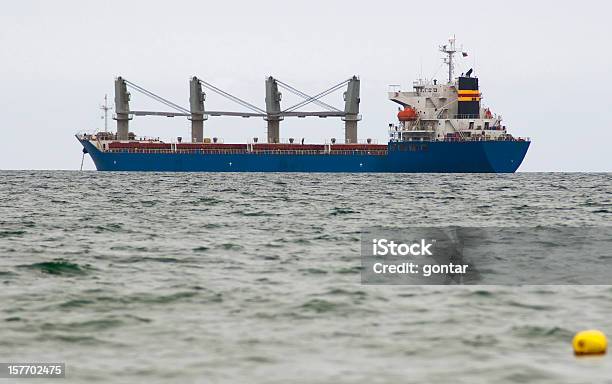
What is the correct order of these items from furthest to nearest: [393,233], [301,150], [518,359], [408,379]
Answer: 1. [301,150]
2. [393,233]
3. [518,359]
4. [408,379]

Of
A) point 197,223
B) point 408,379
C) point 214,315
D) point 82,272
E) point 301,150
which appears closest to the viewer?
point 408,379

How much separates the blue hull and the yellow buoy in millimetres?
78246

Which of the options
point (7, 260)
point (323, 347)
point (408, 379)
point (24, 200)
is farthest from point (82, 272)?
point (24, 200)

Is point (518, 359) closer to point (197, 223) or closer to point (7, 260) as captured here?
point (7, 260)

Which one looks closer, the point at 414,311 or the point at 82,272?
the point at 414,311

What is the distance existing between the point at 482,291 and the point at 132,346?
598 centimetres

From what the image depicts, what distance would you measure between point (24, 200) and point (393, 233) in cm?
2339

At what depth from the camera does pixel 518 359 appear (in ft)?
32.5

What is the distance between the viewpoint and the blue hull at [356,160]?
8800 centimetres

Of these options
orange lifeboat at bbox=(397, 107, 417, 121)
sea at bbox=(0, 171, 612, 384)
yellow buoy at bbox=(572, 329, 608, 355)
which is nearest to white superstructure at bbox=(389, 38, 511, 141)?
orange lifeboat at bbox=(397, 107, 417, 121)

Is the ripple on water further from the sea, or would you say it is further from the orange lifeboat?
the orange lifeboat

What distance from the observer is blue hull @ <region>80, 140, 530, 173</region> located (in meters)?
88.0

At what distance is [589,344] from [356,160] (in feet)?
281

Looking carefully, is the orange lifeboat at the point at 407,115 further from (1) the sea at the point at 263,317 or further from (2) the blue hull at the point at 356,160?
(1) the sea at the point at 263,317
